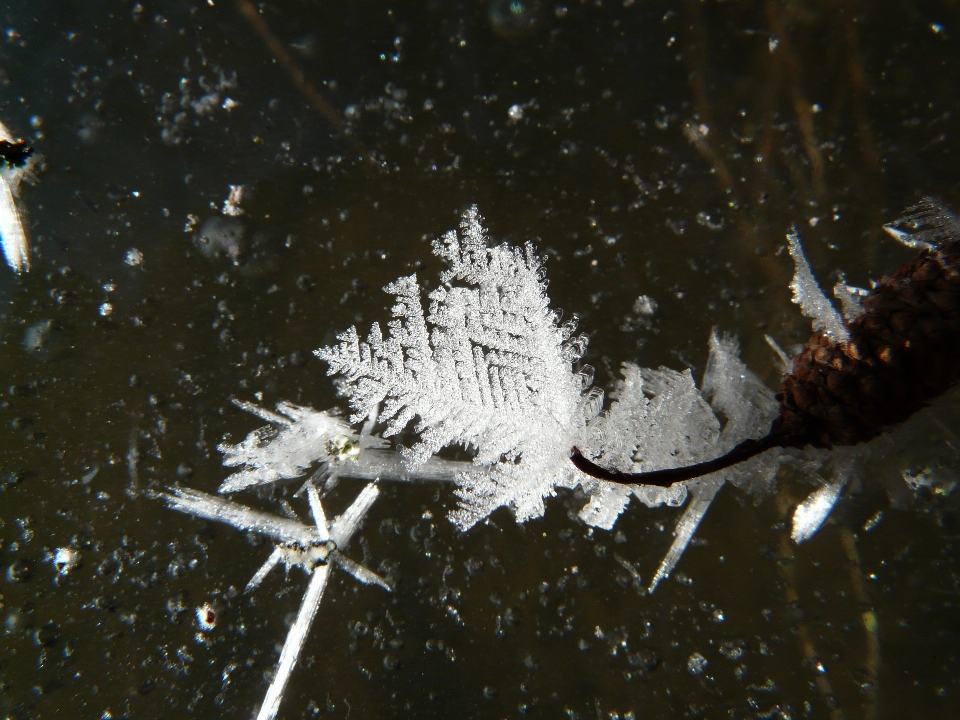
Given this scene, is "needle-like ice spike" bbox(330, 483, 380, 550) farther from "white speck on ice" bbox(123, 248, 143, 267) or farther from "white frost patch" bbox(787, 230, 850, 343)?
"white frost patch" bbox(787, 230, 850, 343)

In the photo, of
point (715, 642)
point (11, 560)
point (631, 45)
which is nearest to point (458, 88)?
point (631, 45)

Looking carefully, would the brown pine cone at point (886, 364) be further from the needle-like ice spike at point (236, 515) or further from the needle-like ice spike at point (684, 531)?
→ the needle-like ice spike at point (236, 515)

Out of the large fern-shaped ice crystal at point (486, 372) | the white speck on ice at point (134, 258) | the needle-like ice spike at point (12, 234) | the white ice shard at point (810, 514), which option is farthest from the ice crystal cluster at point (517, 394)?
the needle-like ice spike at point (12, 234)

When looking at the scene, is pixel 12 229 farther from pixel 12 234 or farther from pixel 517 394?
pixel 517 394

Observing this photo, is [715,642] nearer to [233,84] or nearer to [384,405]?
[384,405]

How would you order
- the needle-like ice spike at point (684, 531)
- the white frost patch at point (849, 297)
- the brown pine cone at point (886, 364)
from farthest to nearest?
the needle-like ice spike at point (684, 531)
the white frost patch at point (849, 297)
the brown pine cone at point (886, 364)
